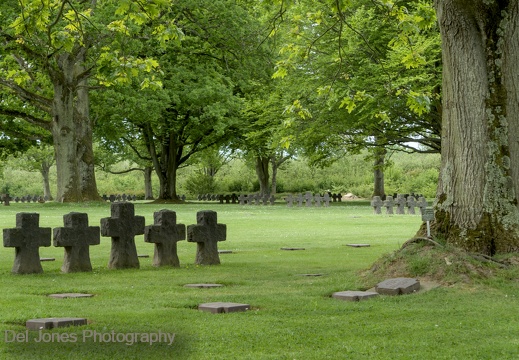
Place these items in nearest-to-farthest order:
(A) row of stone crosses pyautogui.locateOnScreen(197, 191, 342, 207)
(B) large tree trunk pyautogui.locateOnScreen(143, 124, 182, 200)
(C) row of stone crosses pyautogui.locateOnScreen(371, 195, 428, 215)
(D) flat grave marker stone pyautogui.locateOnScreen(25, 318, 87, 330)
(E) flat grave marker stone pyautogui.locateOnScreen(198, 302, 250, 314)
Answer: (D) flat grave marker stone pyautogui.locateOnScreen(25, 318, 87, 330), (E) flat grave marker stone pyautogui.locateOnScreen(198, 302, 250, 314), (C) row of stone crosses pyautogui.locateOnScreen(371, 195, 428, 215), (A) row of stone crosses pyautogui.locateOnScreen(197, 191, 342, 207), (B) large tree trunk pyautogui.locateOnScreen(143, 124, 182, 200)

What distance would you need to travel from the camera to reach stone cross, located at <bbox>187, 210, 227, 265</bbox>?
13.0 metres

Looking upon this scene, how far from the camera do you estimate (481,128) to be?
406 inches

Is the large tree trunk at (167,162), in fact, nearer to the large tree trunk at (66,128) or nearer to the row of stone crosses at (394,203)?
the large tree trunk at (66,128)

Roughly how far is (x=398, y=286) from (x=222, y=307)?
237 centimetres

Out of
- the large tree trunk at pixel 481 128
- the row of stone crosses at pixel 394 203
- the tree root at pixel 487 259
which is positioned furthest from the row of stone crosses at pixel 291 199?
the tree root at pixel 487 259

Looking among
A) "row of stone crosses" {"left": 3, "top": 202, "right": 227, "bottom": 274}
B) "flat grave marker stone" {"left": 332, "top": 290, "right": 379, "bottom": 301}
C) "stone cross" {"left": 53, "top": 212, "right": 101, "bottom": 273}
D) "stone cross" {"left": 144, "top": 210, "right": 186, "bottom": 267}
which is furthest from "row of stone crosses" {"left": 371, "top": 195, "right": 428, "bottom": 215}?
"flat grave marker stone" {"left": 332, "top": 290, "right": 379, "bottom": 301}

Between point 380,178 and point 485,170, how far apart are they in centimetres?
4632

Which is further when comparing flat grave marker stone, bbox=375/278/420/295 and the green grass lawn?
flat grave marker stone, bbox=375/278/420/295

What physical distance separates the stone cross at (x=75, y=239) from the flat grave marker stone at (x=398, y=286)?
16.1 feet

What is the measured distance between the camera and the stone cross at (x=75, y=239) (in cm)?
1191

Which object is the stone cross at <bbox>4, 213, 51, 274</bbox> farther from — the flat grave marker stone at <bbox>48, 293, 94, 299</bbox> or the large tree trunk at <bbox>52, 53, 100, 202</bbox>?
the large tree trunk at <bbox>52, 53, 100, 202</bbox>

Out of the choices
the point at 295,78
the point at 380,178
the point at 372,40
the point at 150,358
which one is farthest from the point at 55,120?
the point at 150,358

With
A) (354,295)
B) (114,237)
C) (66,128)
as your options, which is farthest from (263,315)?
Result: (66,128)

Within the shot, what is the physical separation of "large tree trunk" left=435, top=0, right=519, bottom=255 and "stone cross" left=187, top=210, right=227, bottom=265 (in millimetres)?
4037
